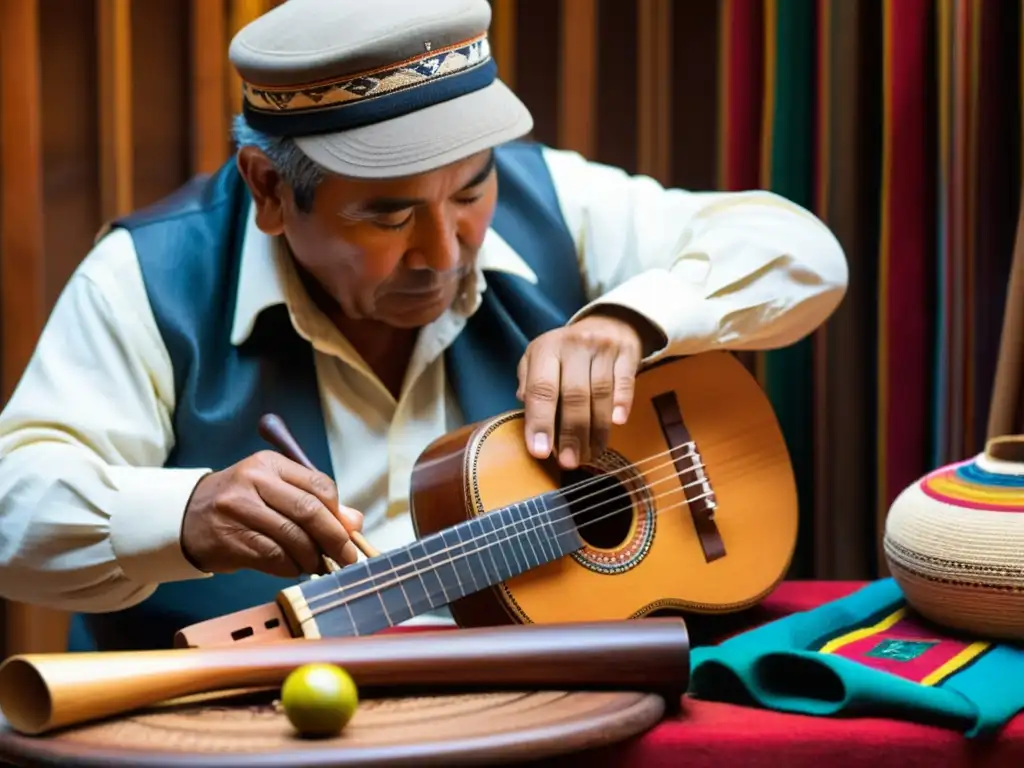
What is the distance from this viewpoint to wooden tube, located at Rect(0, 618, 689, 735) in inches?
38.2

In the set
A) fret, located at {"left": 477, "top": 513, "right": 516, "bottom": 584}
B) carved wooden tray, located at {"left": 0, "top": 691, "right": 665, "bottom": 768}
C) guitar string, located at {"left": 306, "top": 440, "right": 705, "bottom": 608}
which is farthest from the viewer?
fret, located at {"left": 477, "top": 513, "right": 516, "bottom": 584}

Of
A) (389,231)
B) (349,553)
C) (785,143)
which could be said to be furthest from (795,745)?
(785,143)

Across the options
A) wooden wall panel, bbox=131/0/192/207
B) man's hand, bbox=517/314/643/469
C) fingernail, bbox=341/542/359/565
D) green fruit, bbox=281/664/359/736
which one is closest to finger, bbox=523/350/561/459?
man's hand, bbox=517/314/643/469

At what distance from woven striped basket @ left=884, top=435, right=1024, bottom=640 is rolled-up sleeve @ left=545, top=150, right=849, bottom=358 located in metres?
0.34

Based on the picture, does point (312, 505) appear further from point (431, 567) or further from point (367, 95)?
point (367, 95)

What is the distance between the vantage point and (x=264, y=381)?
158cm

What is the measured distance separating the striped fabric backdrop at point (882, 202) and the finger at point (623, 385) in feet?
2.28

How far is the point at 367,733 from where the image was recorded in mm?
957

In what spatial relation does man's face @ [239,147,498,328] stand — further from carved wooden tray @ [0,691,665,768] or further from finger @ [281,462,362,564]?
carved wooden tray @ [0,691,665,768]

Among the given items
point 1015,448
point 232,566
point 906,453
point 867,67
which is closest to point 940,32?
point 867,67

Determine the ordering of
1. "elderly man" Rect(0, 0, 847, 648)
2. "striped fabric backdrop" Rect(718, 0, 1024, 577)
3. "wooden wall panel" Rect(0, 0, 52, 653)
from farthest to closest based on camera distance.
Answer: "wooden wall panel" Rect(0, 0, 52, 653) < "striped fabric backdrop" Rect(718, 0, 1024, 577) < "elderly man" Rect(0, 0, 847, 648)

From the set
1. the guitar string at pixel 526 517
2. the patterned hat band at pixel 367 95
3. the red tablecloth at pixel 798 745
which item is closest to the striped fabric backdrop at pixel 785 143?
the guitar string at pixel 526 517

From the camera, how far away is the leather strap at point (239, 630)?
108 cm

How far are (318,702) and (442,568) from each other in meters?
0.30
